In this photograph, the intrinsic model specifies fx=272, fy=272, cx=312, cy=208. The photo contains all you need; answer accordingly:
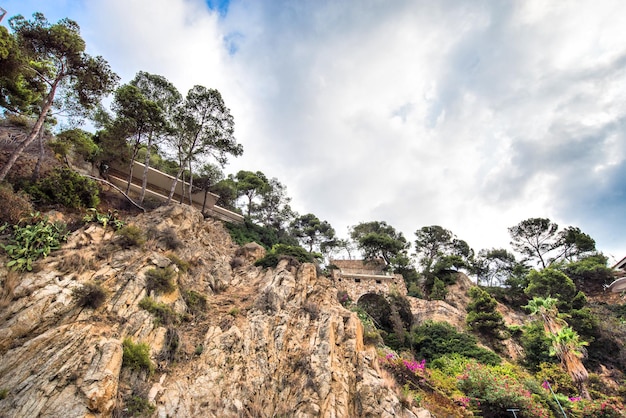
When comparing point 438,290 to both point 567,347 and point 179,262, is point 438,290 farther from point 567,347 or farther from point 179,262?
point 179,262

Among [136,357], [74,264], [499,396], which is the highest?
[74,264]

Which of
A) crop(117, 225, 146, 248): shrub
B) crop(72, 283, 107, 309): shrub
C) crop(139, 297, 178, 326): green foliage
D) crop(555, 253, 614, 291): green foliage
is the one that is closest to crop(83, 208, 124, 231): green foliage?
crop(117, 225, 146, 248): shrub

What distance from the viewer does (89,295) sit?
8.16m

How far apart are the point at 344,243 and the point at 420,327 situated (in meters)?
17.2

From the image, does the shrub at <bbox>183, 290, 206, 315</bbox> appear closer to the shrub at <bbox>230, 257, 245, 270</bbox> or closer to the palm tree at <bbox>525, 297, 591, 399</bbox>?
the shrub at <bbox>230, 257, 245, 270</bbox>

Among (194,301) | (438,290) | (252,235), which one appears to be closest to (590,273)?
(438,290)

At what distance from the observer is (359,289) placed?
79.0 feet

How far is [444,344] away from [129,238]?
1862cm

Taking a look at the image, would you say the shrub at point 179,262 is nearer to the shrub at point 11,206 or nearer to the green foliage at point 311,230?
the shrub at point 11,206

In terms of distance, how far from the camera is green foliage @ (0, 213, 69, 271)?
8250 millimetres

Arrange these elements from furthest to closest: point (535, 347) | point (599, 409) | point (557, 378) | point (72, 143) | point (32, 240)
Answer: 1. point (535, 347)
2. point (72, 143)
3. point (557, 378)
4. point (599, 409)
5. point (32, 240)

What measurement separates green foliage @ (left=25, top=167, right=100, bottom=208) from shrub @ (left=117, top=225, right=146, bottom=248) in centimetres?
286

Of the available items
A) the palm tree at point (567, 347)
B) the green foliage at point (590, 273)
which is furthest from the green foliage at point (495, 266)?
the palm tree at point (567, 347)

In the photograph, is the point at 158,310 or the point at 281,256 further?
the point at 281,256
